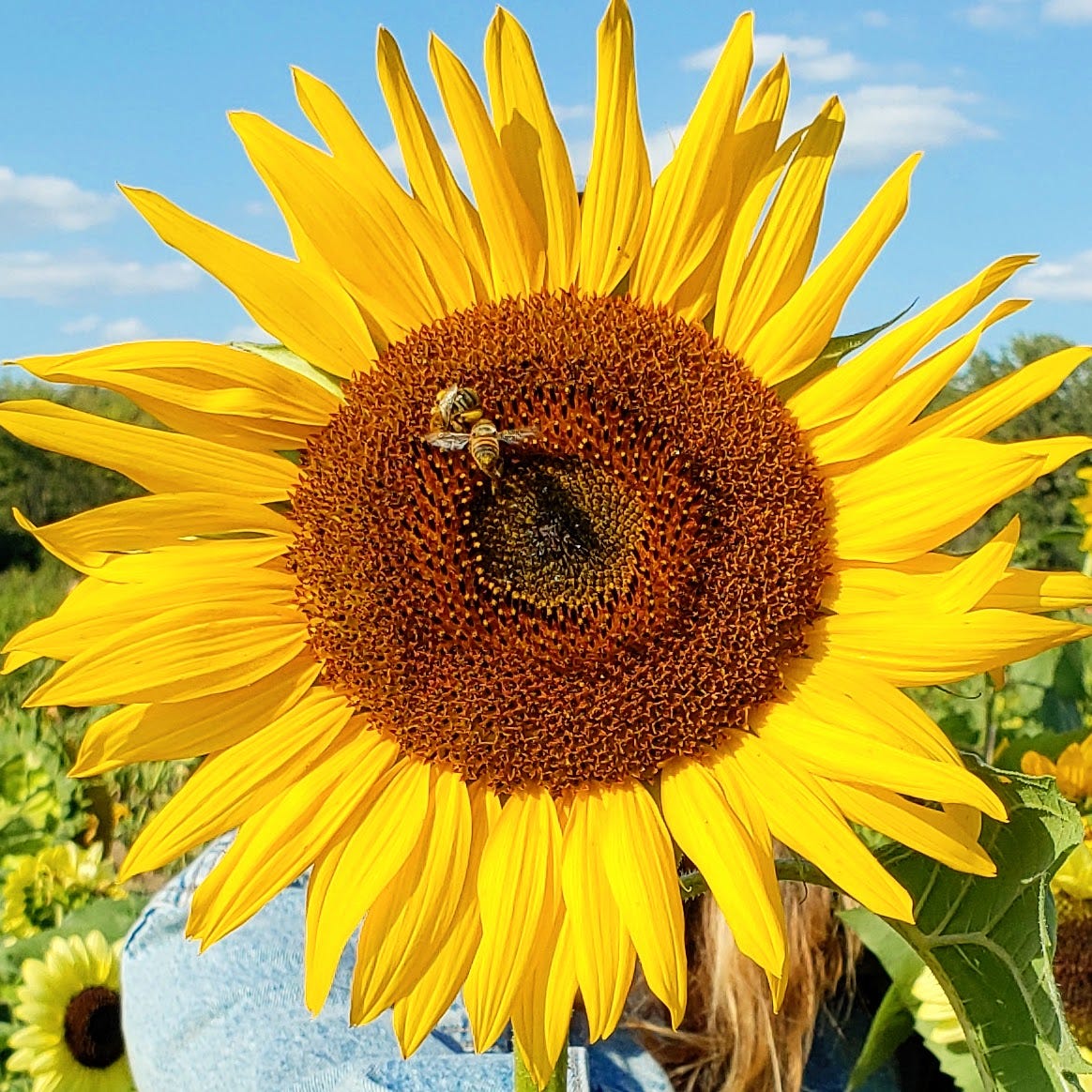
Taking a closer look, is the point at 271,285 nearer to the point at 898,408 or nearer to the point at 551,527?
the point at 551,527

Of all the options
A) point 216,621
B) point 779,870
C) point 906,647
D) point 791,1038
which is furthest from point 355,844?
point 791,1038

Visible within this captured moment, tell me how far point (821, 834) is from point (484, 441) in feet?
1.51

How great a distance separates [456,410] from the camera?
4.00 feet

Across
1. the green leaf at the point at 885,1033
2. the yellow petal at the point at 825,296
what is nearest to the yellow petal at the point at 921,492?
the yellow petal at the point at 825,296

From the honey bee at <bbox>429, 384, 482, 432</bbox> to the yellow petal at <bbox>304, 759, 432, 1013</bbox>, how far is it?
1.05 ft

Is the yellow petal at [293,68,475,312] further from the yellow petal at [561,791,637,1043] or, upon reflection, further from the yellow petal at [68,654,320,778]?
the yellow petal at [561,791,637,1043]

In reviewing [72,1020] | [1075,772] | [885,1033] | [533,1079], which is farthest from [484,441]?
[72,1020]

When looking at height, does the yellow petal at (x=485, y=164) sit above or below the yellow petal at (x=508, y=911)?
above

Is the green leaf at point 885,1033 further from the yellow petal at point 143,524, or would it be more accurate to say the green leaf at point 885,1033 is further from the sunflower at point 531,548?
the yellow petal at point 143,524

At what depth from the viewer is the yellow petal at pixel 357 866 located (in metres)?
1.14

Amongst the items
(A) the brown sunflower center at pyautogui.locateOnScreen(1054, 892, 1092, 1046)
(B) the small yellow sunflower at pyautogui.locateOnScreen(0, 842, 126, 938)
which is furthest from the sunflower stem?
(B) the small yellow sunflower at pyautogui.locateOnScreen(0, 842, 126, 938)

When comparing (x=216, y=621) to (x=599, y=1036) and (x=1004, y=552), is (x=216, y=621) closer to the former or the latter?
(x=599, y=1036)

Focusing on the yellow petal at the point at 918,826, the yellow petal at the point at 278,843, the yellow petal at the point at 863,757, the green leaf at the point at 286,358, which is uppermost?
the green leaf at the point at 286,358

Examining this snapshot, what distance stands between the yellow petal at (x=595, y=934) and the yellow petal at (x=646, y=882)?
1cm
